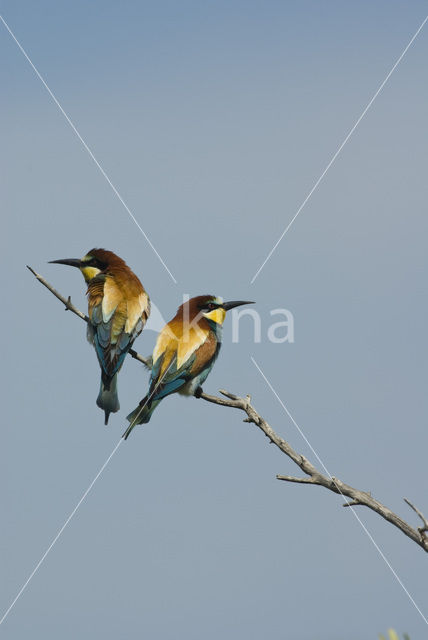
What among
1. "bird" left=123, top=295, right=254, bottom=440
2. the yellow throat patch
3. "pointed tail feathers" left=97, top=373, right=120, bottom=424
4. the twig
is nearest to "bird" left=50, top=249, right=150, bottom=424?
"pointed tail feathers" left=97, top=373, right=120, bottom=424

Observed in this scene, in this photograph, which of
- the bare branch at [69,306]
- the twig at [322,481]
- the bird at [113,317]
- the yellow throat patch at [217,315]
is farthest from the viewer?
the yellow throat patch at [217,315]

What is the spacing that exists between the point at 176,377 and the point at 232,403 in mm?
802

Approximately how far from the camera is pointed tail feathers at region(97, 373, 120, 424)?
3803mm

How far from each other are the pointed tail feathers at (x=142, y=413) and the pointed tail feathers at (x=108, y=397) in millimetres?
199

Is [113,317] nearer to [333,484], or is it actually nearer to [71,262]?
[71,262]

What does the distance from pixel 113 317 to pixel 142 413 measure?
0.56m

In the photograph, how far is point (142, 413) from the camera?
11.8ft

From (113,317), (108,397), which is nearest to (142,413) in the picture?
(108,397)

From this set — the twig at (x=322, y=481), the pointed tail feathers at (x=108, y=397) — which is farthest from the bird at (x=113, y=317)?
the twig at (x=322, y=481)

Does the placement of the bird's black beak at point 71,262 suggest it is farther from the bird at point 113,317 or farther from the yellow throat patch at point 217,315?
the yellow throat patch at point 217,315

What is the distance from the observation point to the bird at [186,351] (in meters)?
3.72

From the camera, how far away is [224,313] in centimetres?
425

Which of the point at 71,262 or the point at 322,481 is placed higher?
the point at 71,262

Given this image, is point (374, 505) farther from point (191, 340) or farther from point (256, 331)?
point (191, 340)
